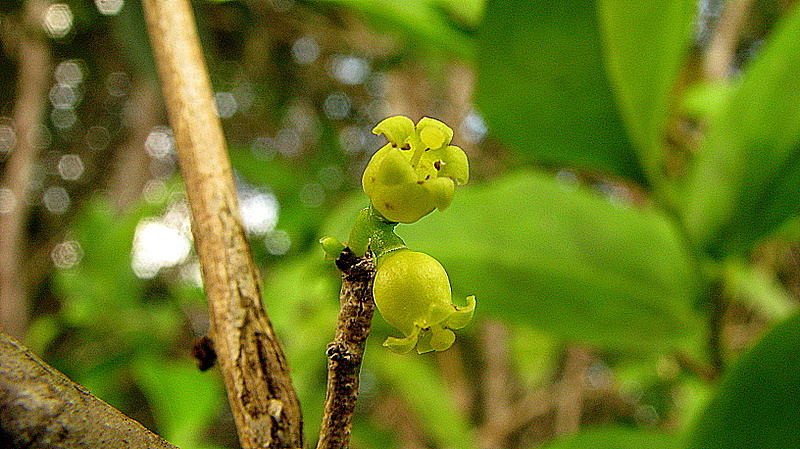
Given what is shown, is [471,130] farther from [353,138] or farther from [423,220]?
[423,220]

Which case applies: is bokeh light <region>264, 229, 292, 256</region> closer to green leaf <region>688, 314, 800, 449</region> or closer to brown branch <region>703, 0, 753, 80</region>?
brown branch <region>703, 0, 753, 80</region>

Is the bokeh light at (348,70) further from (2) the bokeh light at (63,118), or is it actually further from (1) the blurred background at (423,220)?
(2) the bokeh light at (63,118)

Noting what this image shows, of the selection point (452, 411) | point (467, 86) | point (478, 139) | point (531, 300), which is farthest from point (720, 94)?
point (478, 139)

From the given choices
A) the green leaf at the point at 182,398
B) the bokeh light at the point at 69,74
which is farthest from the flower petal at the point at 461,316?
the bokeh light at the point at 69,74

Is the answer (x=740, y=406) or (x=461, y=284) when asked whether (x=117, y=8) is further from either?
(x=740, y=406)

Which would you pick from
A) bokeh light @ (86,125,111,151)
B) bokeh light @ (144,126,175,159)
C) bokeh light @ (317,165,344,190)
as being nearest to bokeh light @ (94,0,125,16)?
bokeh light @ (317,165,344,190)

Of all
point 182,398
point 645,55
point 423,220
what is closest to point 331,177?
point 182,398
